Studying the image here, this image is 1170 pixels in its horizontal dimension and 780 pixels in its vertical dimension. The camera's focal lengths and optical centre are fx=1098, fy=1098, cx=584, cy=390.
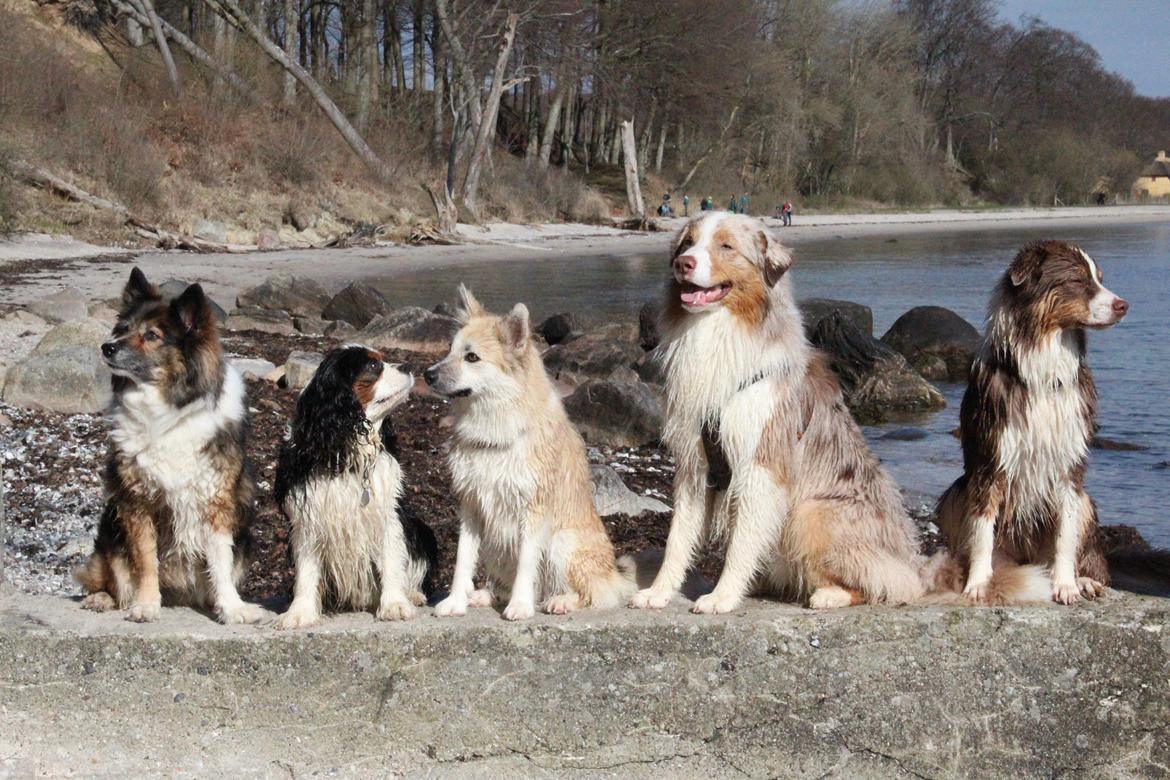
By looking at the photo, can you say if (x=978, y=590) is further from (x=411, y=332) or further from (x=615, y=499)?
(x=411, y=332)

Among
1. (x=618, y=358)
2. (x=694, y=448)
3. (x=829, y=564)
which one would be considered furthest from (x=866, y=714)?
(x=618, y=358)

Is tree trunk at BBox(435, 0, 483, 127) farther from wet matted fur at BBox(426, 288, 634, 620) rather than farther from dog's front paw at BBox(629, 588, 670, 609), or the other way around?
dog's front paw at BBox(629, 588, 670, 609)

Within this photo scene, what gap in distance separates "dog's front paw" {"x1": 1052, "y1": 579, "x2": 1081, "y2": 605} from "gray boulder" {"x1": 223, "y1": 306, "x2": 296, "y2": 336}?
14.9 m

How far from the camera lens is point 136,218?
29.6m

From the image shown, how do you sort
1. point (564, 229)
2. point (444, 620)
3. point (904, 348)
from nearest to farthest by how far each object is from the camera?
point (444, 620) → point (904, 348) → point (564, 229)

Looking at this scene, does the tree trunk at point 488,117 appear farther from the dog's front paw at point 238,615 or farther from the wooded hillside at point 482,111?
the dog's front paw at point 238,615

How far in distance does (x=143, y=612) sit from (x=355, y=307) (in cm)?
1540

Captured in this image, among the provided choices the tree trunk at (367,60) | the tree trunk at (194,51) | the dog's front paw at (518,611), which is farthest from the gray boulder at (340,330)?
the tree trunk at (367,60)

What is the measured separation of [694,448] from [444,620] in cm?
127

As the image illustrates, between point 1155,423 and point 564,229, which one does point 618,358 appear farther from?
point 564,229

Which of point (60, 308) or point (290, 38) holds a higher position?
point (290, 38)

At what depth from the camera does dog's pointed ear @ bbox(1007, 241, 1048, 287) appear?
175 inches

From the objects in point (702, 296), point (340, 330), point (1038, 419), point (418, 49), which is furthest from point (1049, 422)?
point (418, 49)

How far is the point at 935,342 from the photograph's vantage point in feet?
61.4
